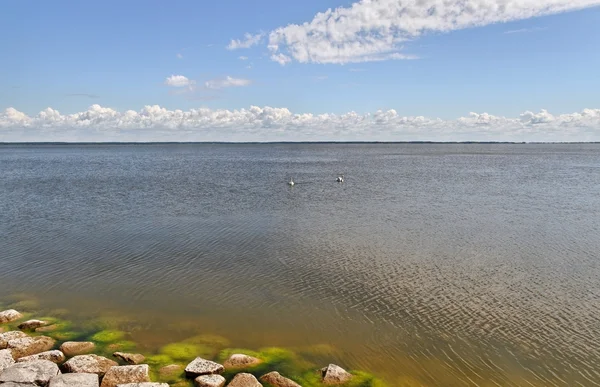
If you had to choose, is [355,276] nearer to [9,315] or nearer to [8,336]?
[8,336]

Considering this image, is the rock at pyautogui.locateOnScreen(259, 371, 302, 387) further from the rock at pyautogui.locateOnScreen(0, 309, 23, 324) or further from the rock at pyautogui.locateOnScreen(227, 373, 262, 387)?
the rock at pyautogui.locateOnScreen(0, 309, 23, 324)

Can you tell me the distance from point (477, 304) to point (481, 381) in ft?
17.4

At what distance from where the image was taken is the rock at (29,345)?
12.9 meters

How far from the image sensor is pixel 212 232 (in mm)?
28016

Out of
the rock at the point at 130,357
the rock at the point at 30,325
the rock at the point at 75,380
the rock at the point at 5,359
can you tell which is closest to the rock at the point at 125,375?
the rock at the point at 75,380

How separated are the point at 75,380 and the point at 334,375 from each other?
6.61 m

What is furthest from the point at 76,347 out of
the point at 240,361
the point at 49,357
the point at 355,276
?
the point at 355,276

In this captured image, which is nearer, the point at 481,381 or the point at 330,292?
the point at 481,381

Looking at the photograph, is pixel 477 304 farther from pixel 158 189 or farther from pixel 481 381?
pixel 158 189

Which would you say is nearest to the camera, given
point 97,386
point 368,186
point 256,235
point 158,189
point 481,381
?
point 97,386

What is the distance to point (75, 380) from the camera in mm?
10961

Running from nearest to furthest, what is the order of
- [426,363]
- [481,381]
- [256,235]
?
[481,381], [426,363], [256,235]

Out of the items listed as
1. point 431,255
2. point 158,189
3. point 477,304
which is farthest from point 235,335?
point 158,189

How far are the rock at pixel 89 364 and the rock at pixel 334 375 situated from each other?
596 centimetres
